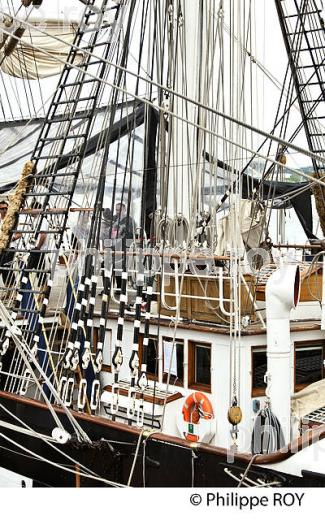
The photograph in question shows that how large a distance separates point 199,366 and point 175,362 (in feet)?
0.72

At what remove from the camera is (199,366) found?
4785 mm

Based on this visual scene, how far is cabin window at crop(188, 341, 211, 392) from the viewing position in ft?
15.5

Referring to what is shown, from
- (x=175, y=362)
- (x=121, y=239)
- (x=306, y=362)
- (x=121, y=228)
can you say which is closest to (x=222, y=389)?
(x=175, y=362)

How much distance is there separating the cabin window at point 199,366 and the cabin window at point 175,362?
0.40 feet

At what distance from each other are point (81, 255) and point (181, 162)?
5.32ft

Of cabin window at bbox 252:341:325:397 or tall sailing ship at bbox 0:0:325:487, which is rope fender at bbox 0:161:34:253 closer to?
tall sailing ship at bbox 0:0:325:487

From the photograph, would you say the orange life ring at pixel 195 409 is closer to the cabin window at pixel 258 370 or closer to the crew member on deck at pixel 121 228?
the cabin window at pixel 258 370

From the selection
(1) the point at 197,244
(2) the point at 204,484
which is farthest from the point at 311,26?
(2) the point at 204,484

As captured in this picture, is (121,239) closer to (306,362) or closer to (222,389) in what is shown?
(306,362)

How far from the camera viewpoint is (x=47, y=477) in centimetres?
430

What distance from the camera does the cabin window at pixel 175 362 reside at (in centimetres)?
489

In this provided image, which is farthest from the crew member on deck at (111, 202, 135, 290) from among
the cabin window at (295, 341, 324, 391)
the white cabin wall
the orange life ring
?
the cabin window at (295, 341, 324, 391)

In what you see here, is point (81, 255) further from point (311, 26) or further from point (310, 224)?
point (311, 26)

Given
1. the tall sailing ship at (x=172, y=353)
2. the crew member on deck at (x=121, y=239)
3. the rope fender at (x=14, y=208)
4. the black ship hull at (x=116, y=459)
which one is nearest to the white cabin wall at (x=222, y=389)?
the tall sailing ship at (x=172, y=353)
